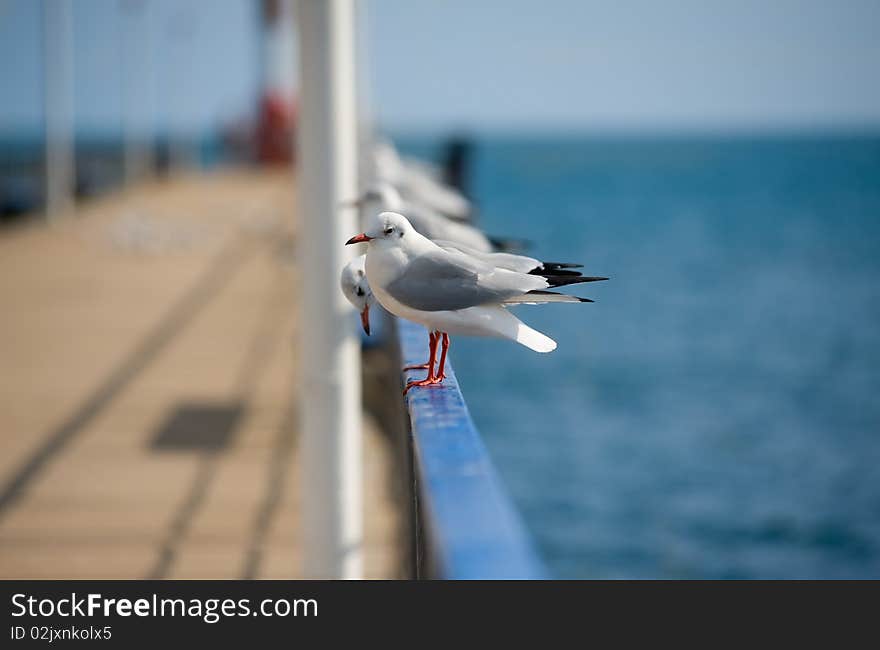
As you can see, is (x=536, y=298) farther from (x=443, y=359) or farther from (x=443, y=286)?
(x=443, y=359)

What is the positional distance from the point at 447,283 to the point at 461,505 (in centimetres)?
84

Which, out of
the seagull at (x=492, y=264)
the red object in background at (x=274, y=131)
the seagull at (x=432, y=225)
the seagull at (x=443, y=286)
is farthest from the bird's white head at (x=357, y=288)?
the red object in background at (x=274, y=131)

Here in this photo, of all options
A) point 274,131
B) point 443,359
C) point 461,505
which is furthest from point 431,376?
point 274,131

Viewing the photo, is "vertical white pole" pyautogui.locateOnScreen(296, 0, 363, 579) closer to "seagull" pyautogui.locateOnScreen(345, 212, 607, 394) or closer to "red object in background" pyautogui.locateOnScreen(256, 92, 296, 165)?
"seagull" pyautogui.locateOnScreen(345, 212, 607, 394)

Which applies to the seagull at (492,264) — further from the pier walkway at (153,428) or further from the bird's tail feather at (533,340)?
the pier walkway at (153,428)

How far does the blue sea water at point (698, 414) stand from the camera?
14.5 metres

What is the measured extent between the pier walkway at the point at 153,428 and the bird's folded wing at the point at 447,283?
2.73 meters

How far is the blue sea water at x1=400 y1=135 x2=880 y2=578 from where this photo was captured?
1455 centimetres

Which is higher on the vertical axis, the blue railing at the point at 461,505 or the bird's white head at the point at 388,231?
the bird's white head at the point at 388,231

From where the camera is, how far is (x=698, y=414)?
2108cm

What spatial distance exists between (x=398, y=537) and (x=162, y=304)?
6.80 metres

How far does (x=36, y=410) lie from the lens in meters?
7.34

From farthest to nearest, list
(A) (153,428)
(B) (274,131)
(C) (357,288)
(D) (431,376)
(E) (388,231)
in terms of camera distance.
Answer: (B) (274,131), (A) (153,428), (C) (357,288), (D) (431,376), (E) (388,231)

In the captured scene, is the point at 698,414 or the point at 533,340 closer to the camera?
the point at 533,340
